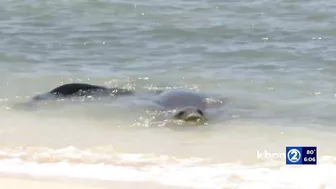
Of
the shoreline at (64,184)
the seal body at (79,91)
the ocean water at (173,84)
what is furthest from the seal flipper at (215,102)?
the shoreline at (64,184)

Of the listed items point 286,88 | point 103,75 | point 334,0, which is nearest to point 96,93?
point 103,75

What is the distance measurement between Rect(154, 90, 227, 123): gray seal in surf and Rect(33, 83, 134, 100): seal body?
597 millimetres

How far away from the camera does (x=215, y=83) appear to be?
28.4ft

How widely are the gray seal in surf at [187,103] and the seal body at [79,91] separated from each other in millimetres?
597

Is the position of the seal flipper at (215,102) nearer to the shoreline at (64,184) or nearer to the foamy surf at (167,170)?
the foamy surf at (167,170)

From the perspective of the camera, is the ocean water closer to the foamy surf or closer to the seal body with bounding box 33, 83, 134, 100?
the foamy surf

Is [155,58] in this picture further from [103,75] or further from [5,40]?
[5,40]

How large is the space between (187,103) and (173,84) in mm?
1266

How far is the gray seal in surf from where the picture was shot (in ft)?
22.6

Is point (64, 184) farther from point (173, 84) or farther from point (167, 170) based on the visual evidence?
point (173, 84)

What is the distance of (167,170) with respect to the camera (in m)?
5.20

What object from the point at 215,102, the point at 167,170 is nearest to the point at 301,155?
the point at 167,170

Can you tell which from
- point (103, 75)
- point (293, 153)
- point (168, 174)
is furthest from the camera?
point (103, 75)

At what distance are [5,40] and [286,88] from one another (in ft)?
18.0
